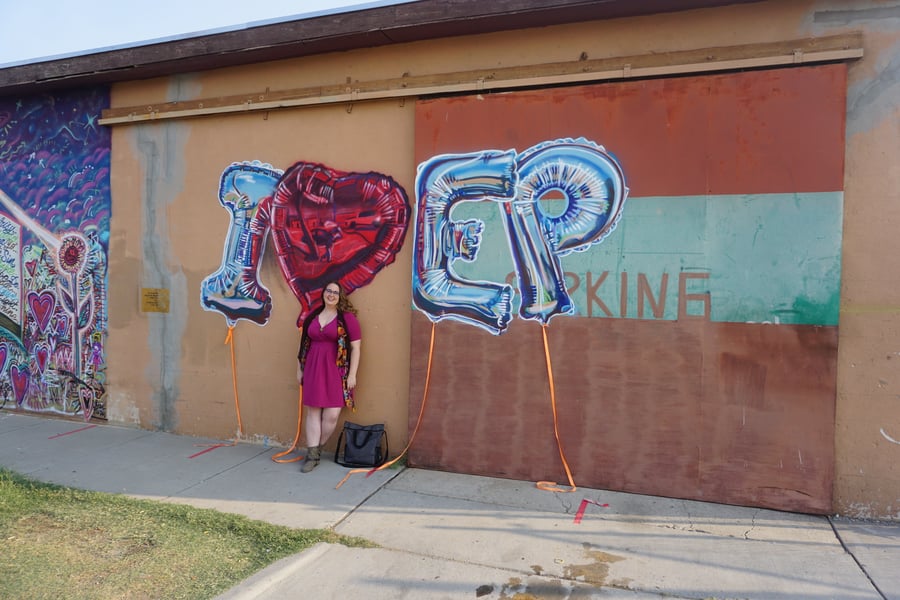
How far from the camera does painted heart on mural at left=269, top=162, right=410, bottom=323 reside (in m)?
5.67

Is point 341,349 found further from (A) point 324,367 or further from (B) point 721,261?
(B) point 721,261

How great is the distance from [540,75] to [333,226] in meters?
2.49

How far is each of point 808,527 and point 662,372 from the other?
58.7 inches

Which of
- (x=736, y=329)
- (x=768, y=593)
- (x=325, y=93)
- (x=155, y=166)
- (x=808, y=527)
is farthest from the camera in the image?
(x=155, y=166)

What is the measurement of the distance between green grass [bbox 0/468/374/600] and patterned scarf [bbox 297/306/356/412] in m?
1.62

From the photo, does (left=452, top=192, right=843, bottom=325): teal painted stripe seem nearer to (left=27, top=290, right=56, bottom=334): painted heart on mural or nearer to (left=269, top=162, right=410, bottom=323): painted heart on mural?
(left=269, top=162, right=410, bottom=323): painted heart on mural

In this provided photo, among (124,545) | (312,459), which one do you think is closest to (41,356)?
(312,459)

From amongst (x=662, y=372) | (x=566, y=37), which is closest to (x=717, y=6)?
(x=566, y=37)

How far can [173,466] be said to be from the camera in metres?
5.49

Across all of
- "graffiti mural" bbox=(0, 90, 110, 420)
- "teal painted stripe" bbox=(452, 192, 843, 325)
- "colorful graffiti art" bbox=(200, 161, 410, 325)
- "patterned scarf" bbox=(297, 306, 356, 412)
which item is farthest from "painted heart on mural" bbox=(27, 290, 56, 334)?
"teal painted stripe" bbox=(452, 192, 843, 325)

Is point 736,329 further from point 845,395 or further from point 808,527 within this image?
point 808,527

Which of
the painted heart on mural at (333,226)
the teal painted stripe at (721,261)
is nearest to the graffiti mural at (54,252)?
the painted heart on mural at (333,226)

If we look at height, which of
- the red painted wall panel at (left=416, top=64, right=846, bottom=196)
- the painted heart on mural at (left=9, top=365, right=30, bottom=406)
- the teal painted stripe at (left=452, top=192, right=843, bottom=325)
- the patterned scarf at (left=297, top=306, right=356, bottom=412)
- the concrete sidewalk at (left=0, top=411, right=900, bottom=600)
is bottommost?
the concrete sidewalk at (left=0, top=411, right=900, bottom=600)

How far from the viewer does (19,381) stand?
24.4 ft
